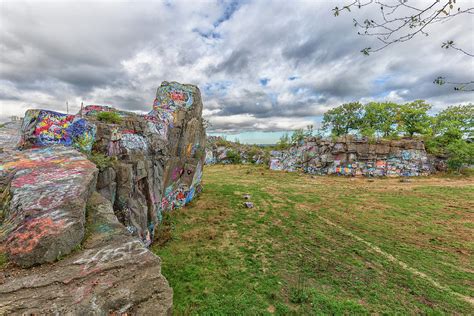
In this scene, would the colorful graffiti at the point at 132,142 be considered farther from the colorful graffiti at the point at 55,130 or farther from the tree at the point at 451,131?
the tree at the point at 451,131

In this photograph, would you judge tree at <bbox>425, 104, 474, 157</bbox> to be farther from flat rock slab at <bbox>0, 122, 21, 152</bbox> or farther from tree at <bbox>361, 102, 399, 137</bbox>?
flat rock slab at <bbox>0, 122, 21, 152</bbox>

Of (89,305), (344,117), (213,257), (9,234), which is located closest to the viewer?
(89,305)

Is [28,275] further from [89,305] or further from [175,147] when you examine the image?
[175,147]

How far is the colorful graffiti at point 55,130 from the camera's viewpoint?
19.3 feet

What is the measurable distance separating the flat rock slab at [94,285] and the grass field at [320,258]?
2.42 m

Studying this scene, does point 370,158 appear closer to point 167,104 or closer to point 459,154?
point 459,154

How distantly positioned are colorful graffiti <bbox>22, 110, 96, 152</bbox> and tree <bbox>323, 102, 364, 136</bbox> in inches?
1502

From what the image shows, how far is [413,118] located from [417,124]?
1390 millimetres

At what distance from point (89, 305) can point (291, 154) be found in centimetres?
3317

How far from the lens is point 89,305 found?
2.53m

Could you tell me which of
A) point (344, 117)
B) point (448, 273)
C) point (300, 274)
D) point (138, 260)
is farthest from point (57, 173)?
point (344, 117)

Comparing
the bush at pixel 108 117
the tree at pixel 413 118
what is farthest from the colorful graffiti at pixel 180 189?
the tree at pixel 413 118

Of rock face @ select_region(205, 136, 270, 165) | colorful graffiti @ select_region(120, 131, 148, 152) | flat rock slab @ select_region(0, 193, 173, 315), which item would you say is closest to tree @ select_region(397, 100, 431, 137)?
rock face @ select_region(205, 136, 270, 165)

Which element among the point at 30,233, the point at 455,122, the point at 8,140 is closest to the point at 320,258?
the point at 30,233
